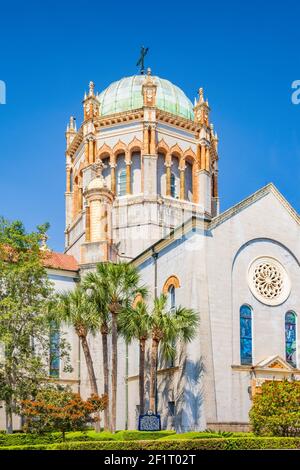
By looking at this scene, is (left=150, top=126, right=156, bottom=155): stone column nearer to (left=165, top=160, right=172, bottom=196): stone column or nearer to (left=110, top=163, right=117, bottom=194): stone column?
(left=165, top=160, right=172, bottom=196): stone column

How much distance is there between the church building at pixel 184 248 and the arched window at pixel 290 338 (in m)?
0.06

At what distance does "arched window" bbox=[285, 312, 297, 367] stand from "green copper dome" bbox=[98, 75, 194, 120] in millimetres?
22054

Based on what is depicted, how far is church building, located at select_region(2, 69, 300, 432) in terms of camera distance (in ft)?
124

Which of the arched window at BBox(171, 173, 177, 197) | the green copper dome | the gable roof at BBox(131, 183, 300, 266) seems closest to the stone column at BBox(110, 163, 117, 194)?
the arched window at BBox(171, 173, 177, 197)

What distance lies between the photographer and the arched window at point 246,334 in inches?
1542

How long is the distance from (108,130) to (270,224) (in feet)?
59.6

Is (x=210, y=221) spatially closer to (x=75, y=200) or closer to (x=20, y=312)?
(x=20, y=312)

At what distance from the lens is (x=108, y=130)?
55.7m

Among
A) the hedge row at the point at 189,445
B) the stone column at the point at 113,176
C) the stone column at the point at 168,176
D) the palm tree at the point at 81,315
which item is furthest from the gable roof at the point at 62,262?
the hedge row at the point at 189,445

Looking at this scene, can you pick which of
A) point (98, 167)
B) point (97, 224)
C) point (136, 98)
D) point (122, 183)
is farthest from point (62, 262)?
point (136, 98)

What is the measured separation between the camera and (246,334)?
3969cm
